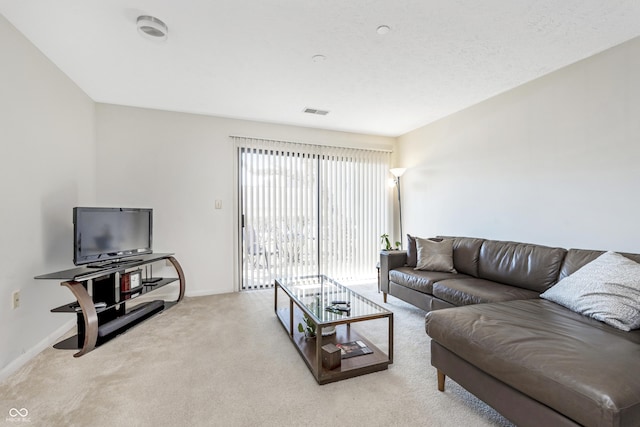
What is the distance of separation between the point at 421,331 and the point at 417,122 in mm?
2869

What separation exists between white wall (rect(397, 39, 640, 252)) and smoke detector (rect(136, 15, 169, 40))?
331 centimetres

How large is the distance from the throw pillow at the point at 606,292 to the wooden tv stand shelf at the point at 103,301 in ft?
10.9

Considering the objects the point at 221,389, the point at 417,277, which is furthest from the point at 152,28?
the point at 417,277

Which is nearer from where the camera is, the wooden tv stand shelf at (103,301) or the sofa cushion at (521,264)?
the wooden tv stand shelf at (103,301)

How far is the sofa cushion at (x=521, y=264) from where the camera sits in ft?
7.66

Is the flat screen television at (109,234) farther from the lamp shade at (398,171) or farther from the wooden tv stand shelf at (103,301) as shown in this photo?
the lamp shade at (398,171)

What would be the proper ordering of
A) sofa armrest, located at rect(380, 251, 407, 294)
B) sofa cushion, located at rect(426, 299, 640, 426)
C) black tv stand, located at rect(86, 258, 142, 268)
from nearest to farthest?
sofa cushion, located at rect(426, 299, 640, 426) < black tv stand, located at rect(86, 258, 142, 268) < sofa armrest, located at rect(380, 251, 407, 294)

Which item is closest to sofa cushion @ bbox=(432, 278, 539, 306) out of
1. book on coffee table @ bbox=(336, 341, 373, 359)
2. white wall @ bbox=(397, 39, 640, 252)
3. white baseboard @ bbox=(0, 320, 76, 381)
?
white wall @ bbox=(397, 39, 640, 252)

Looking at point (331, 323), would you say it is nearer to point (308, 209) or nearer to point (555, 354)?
→ point (555, 354)

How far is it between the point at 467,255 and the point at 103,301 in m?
3.63

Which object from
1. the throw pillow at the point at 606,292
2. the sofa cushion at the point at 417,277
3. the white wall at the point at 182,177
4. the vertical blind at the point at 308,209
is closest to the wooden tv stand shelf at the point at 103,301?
the white wall at the point at 182,177

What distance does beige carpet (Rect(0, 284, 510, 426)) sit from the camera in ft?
4.94

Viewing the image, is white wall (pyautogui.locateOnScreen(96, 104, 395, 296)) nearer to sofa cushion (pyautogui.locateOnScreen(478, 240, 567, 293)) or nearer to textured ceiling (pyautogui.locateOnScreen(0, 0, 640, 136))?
textured ceiling (pyautogui.locateOnScreen(0, 0, 640, 136))

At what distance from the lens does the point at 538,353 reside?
124cm
